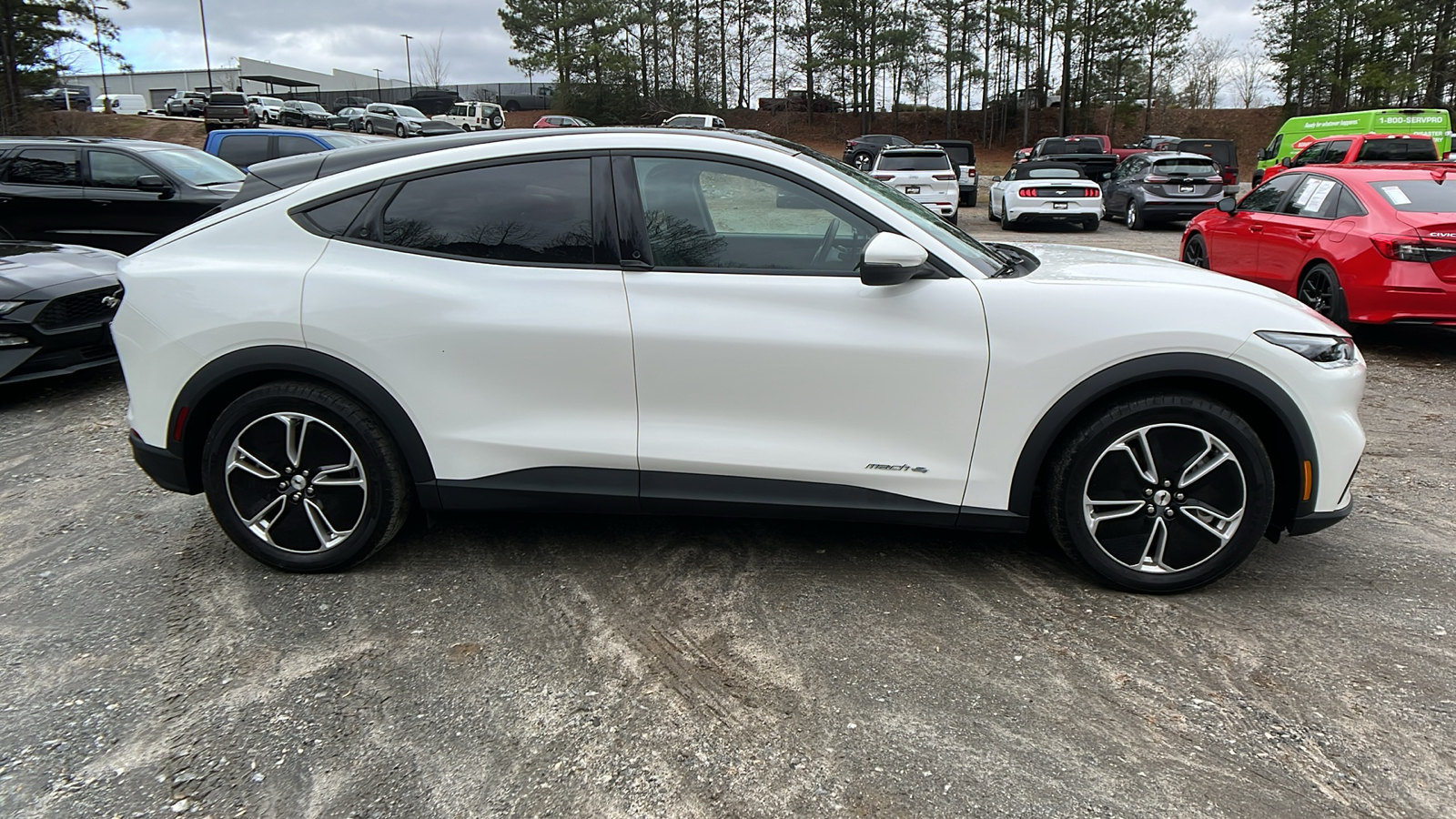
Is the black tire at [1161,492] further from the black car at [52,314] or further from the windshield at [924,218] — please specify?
the black car at [52,314]

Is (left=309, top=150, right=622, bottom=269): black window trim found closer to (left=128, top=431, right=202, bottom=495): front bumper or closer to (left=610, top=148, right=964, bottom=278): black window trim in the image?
(left=610, top=148, right=964, bottom=278): black window trim

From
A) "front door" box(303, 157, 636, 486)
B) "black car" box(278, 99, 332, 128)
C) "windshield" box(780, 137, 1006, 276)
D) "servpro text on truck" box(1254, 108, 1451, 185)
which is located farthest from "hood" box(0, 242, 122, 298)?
"black car" box(278, 99, 332, 128)

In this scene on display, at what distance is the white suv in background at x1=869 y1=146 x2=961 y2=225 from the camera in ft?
57.5

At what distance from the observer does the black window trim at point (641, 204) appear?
3160 millimetres

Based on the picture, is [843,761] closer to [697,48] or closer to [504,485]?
[504,485]

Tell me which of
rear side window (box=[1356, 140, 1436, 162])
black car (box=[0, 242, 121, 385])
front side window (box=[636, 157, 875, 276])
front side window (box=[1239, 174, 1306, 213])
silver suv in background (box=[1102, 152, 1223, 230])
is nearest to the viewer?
front side window (box=[636, 157, 875, 276])

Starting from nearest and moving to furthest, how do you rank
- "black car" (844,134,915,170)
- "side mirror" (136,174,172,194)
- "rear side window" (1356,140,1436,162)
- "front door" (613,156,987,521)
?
"front door" (613,156,987,521), "side mirror" (136,174,172,194), "rear side window" (1356,140,1436,162), "black car" (844,134,915,170)

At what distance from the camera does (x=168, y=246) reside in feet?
11.5

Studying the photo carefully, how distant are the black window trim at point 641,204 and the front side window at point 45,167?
9.29 meters

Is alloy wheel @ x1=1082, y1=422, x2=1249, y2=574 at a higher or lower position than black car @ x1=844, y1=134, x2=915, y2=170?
lower

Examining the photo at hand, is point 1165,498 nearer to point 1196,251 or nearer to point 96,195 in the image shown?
point 1196,251

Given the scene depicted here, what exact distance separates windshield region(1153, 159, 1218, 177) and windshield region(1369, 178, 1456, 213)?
36.9ft

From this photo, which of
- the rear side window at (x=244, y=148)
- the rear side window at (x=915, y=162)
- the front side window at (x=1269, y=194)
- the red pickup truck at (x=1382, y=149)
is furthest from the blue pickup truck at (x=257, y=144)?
the red pickup truck at (x=1382, y=149)

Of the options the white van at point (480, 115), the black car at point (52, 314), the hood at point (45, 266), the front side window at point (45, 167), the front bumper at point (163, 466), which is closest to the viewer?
the front bumper at point (163, 466)
